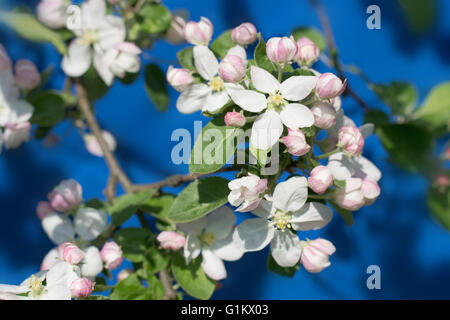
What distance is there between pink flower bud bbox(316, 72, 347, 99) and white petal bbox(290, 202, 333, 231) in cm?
17

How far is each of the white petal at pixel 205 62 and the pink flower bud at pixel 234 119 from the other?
117 mm

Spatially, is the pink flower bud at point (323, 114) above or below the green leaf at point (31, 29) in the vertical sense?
below

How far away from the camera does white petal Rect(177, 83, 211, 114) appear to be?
76 centimetres

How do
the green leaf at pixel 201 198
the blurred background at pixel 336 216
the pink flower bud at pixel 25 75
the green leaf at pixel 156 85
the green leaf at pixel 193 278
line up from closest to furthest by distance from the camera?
→ the green leaf at pixel 201 198 < the green leaf at pixel 193 278 < the pink flower bud at pixel 25 75 < the green leaf at pixel 156 85 < the blurred background at pixel 336 216

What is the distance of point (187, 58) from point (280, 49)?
0.21m

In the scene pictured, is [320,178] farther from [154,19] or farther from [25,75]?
[25,75]

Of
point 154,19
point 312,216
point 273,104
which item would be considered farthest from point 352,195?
point 154,19

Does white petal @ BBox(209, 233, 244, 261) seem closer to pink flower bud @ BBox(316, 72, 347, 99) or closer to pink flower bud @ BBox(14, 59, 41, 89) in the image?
pink flower bud @ BBox(316, 72, 347, 99)

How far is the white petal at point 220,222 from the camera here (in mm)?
845

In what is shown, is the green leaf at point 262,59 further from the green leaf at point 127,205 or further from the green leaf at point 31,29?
the green leaf at point 31,29

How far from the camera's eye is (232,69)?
0.65 metres

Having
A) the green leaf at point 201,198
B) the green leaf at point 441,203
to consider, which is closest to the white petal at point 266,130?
the green leaf at point 201,198
